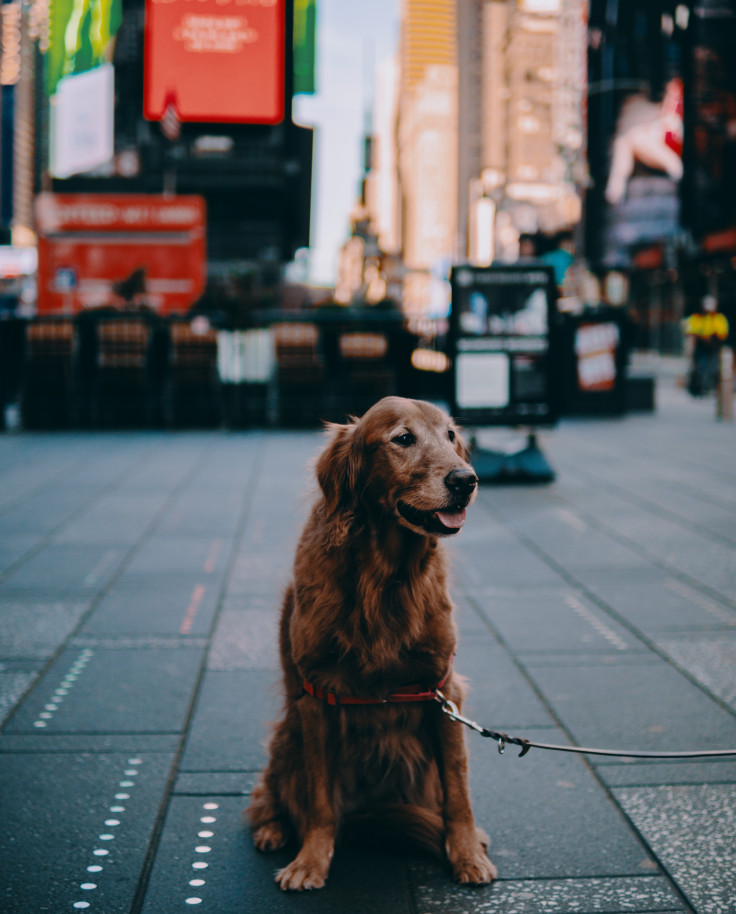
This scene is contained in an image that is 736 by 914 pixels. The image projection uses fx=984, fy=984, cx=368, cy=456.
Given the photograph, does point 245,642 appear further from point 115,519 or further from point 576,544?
Result: point 115,519

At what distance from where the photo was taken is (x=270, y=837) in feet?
9.64

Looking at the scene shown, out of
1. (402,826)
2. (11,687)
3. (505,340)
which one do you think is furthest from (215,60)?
(402,826)

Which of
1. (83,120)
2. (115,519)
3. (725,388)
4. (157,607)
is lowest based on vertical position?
(157,607)

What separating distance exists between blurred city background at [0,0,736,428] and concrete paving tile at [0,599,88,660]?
5448 millimetres

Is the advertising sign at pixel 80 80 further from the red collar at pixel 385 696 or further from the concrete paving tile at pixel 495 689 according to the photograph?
the red collar at pixel 385 696

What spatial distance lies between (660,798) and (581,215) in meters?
59.0

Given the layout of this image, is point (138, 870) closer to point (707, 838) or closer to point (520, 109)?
point (707, 838)

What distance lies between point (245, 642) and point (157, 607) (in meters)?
0.82

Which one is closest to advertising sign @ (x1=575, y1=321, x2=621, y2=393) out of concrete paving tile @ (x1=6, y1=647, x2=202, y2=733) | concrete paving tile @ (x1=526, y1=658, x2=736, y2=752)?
concrete paving tile @ (x1=526, y1=658, x2=736, y2=752)

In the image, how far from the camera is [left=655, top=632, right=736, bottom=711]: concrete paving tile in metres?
4.29

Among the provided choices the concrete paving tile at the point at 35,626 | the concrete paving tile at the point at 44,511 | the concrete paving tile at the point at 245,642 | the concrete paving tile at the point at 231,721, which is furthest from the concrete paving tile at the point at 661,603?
the concrete paving tile at the point at 44,511

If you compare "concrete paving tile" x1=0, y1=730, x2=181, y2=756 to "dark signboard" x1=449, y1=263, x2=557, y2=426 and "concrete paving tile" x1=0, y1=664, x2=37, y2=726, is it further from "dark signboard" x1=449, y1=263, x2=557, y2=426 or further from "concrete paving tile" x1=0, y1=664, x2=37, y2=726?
"dark signboard" x1=449, y1=263, x2=557, y2=426

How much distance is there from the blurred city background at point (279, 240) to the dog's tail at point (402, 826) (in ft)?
23.9

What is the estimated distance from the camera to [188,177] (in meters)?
57.4
